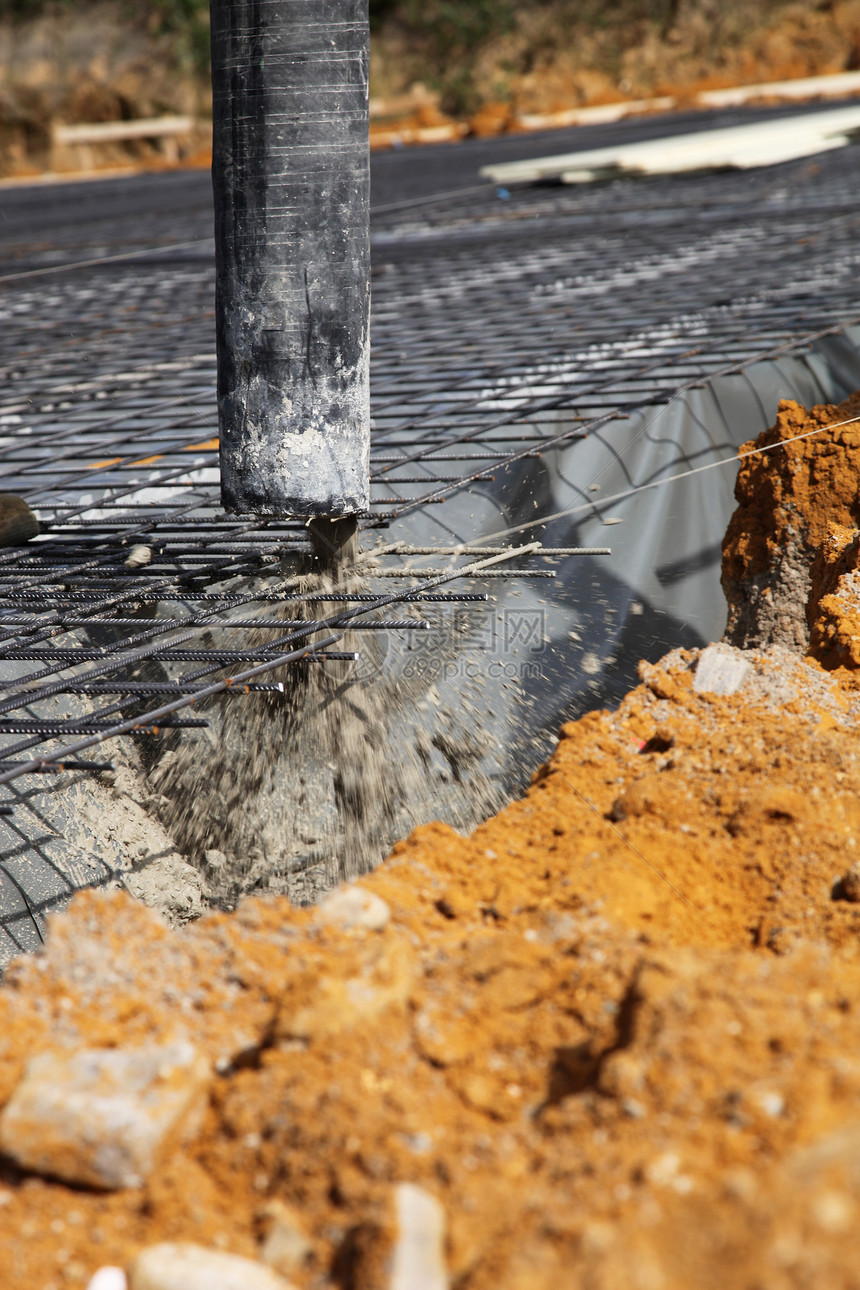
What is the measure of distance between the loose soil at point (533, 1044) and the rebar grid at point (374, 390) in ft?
1.91

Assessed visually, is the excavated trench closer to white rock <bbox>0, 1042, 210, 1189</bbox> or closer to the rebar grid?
the rebar grid

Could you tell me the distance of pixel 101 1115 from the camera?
118 centimetres

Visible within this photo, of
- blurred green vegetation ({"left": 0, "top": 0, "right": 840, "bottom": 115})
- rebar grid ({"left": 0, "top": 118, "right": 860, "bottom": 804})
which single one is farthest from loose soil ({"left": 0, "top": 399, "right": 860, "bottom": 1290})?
blurred green vegetation ({"left": 0, "top": 0, "right": 840, "bottom": 115})

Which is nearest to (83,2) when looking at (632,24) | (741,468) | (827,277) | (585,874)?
(632,24)

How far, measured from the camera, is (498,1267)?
1.02m

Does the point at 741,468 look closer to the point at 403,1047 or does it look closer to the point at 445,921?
the point at 445,921

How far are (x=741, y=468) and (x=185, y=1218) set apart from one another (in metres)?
2.75

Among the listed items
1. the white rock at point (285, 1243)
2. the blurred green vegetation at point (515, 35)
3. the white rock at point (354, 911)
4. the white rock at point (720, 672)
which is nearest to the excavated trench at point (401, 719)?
the white rock at point (720, 672)

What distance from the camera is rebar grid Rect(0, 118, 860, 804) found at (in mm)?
2455

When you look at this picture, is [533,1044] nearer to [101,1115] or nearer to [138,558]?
[101,1115]

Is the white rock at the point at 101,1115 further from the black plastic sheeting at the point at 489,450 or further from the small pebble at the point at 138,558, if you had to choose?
the small pebble at the point at 138,558

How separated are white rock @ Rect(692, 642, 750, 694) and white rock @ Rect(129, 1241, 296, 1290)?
1526 millimetres

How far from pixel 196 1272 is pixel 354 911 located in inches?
21.3

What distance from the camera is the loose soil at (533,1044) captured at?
3.36 feet
